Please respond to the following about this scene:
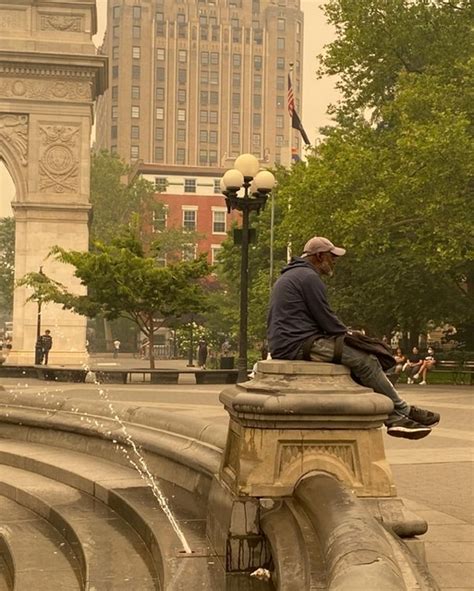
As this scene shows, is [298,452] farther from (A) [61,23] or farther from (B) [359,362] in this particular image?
(A) [61,23]

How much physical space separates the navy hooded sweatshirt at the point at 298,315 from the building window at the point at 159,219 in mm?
77229

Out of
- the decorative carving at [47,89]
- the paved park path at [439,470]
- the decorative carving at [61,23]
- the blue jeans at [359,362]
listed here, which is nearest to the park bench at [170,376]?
the paved park path at [439,470]

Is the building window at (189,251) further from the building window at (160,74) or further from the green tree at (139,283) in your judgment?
the building window at (160,74)

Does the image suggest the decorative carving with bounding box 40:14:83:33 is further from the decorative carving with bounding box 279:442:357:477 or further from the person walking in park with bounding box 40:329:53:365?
the decorative carving with bounding box 279:442:357:477

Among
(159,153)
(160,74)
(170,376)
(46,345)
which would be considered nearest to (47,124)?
(46,345)

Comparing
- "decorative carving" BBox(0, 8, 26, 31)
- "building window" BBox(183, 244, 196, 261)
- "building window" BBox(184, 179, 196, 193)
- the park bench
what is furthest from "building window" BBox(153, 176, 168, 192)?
the park bench

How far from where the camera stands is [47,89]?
39.9 meters

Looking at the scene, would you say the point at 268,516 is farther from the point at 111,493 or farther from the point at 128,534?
the point at 111,493

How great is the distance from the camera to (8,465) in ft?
30.1

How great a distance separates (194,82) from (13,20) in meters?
105

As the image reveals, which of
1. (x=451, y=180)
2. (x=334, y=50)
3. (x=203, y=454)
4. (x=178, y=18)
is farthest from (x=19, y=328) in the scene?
(x=178, y=18)

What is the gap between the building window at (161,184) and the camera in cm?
8750

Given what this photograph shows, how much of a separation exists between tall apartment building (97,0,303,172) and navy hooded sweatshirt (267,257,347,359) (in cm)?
13153

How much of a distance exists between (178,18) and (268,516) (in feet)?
481
